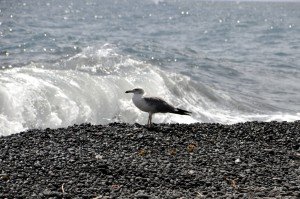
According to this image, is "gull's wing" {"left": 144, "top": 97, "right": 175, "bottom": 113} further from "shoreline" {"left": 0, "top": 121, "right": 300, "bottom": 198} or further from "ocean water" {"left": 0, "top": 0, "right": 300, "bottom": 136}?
"ocean water" {"left": 0, "top": 0, "right": 300, "bottom": 136}

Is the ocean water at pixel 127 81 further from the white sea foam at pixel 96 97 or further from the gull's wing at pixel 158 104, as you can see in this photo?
the gull's wing at pixel 158 104

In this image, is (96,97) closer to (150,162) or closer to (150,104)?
(150,104)

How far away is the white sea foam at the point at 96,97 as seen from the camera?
11664 millimetres

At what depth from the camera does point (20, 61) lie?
61.0 feet

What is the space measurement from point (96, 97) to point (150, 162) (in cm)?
633

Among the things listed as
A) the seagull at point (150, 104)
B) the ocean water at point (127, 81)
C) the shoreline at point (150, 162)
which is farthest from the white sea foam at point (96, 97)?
the shoreline at point (150, 162)

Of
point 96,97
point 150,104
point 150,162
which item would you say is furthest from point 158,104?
point 96,97

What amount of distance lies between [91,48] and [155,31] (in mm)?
17049

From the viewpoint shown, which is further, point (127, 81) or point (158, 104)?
point (127, 81)

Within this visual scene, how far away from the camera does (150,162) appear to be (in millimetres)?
7395

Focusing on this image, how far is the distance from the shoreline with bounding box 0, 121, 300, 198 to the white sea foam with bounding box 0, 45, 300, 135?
2.64 m

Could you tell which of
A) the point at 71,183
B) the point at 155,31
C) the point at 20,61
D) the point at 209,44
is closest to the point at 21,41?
the point at 20,61

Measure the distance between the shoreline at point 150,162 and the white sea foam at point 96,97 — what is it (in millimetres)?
2635

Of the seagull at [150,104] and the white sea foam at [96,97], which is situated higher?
the seagull at [150,104]
